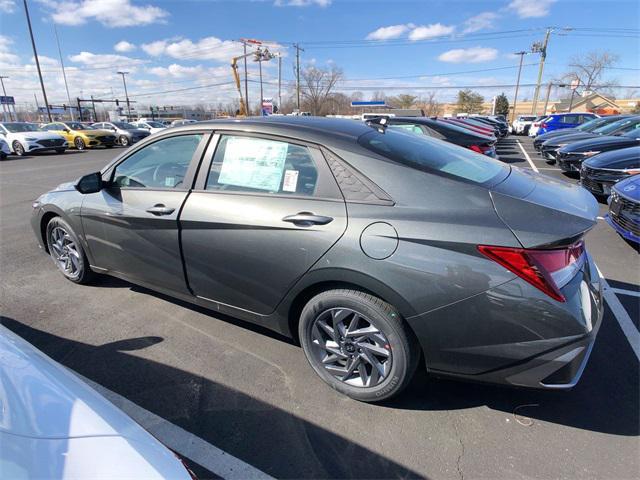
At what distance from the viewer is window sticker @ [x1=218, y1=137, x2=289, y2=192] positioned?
2.51m

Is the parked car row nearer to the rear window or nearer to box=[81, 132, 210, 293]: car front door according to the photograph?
the rear window

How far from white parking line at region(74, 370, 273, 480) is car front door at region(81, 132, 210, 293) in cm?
96

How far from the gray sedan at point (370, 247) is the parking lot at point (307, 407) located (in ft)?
0.90

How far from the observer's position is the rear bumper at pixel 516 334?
1.83m

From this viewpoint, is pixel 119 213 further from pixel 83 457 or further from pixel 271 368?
pixel 83 457

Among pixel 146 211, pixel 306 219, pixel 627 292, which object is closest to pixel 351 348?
pixel 306 219

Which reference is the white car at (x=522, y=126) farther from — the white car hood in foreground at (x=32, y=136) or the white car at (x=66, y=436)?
the white car at (x=66, y=436)

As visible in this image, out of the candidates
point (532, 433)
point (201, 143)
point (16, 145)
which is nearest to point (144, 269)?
point (201, 143)

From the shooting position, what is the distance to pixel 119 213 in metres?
3.09

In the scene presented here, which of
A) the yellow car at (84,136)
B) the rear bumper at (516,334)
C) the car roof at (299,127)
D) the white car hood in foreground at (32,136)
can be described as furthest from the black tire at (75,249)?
the yellow car at (84,136)

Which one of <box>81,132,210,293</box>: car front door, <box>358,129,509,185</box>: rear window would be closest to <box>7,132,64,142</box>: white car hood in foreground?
<box>81,132,210,293</box>: car front door

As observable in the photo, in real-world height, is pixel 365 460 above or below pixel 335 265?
below

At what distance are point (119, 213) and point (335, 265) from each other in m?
1.99

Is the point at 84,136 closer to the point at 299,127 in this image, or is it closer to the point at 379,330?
the point at 299,127
